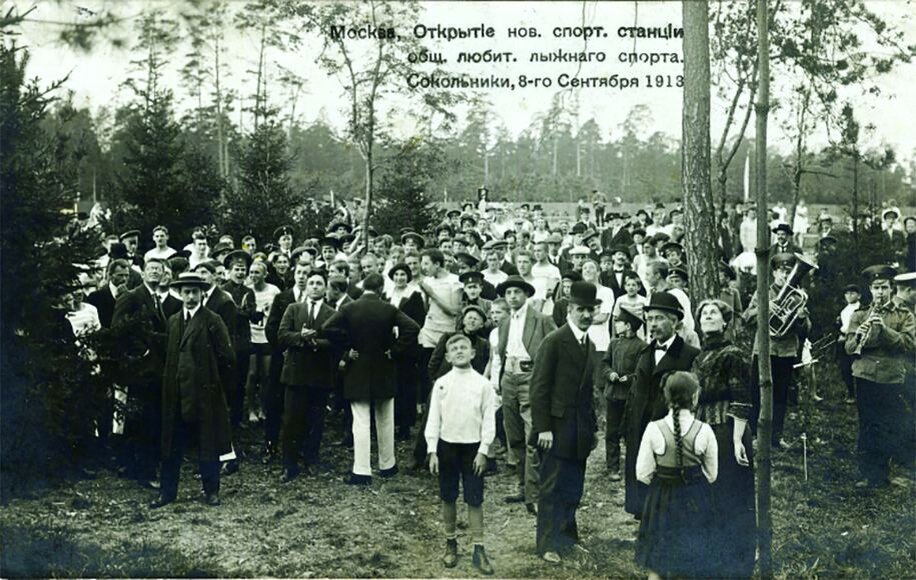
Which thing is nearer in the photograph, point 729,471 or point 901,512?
point 729,471

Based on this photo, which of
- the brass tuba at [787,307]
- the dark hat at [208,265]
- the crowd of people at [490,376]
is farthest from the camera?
the brass tuba at [787,307]

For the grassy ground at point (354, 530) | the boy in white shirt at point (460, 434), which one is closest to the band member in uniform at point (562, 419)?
the grassy ground at point (354, 530)

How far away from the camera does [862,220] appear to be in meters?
11.6

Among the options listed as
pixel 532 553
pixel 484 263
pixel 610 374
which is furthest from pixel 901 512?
pixel 484 263

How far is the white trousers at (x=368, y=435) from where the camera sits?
7.57 meters

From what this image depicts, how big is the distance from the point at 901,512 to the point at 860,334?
158 centimetres

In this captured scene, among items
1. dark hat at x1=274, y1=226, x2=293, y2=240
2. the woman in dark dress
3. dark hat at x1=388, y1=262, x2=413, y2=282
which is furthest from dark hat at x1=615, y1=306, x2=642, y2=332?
dark hat at x1=274, y1=226, x2=293, y2=240

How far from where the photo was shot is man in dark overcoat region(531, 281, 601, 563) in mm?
5879

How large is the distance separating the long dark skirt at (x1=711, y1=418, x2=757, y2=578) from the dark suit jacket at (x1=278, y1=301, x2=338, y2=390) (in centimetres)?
378

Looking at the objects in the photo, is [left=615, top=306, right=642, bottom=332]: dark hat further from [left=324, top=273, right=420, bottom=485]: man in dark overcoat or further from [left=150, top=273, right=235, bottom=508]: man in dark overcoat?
[left=150, top=273, right=235, bottom=508]: man in dark overcoat

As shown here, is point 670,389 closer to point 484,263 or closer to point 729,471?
point 729,471

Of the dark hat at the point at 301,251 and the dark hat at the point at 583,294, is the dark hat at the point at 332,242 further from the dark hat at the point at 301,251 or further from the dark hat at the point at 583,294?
Result: the dark hat at the point at 583,294

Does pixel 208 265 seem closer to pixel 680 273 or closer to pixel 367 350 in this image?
pixel 367 350

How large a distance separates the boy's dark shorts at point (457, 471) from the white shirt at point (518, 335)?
1440mm
